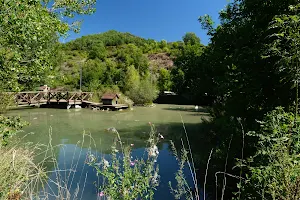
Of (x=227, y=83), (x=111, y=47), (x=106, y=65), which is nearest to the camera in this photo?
(x=227, y=83)

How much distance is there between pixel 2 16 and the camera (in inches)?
131

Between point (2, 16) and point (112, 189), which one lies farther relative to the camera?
point (2, 16)

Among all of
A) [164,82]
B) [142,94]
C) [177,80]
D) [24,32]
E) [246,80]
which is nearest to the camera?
[24,32]

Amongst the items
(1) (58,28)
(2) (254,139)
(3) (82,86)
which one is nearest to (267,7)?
(2) (254,139)

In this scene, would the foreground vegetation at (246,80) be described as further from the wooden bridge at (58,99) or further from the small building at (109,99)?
the wooden bridge at (58,99)

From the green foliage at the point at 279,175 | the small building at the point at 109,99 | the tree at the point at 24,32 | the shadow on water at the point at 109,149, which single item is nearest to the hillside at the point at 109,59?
the small building at the point at 109,99

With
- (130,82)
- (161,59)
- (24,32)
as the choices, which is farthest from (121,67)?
(24,32)

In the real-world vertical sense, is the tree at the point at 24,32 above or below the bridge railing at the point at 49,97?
above

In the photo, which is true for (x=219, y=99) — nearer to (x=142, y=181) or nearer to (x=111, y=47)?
(x=142, y=181)

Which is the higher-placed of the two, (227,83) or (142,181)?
(227,83)

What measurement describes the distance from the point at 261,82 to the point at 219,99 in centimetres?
494

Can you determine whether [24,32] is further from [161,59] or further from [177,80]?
[161,59]

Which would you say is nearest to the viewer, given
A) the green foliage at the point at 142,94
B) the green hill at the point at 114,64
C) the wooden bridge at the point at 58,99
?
the wooden bridge at the point at 58,99

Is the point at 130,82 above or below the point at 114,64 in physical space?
below
